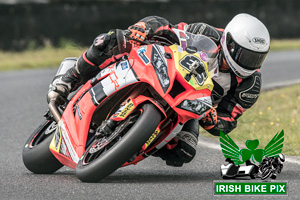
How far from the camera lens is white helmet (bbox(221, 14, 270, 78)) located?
5.29 m

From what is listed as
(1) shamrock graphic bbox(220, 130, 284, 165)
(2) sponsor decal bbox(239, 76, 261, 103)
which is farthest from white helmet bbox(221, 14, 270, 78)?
(1) shamrock graphic bbox(220, 130, 284, 165)

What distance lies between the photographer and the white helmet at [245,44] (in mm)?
Result: 5293

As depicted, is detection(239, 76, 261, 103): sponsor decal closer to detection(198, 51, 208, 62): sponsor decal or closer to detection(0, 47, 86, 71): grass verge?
detection(198, 51, 208, 62): sponsor decal

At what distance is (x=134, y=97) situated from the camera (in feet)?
15.9

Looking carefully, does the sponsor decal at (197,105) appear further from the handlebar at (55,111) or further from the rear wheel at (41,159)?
the rear wheel at (41,159)

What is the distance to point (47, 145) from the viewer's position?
5.50m

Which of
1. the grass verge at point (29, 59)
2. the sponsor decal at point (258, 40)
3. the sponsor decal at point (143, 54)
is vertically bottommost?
the grass verge at point (29, 59)

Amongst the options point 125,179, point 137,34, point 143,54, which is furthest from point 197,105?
point 125,179

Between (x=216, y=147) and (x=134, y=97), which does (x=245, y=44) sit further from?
(x=216, y=147)

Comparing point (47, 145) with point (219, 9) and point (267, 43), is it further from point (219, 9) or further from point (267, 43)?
point (219, 9)

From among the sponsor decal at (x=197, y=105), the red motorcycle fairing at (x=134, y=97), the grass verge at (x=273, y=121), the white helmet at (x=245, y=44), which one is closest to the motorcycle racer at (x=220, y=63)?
the white helmet at (x=245, y=44)

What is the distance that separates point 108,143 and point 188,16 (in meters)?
13.1

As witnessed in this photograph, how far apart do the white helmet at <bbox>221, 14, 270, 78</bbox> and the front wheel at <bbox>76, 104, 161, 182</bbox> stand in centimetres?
108

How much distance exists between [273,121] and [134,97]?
378 cm
